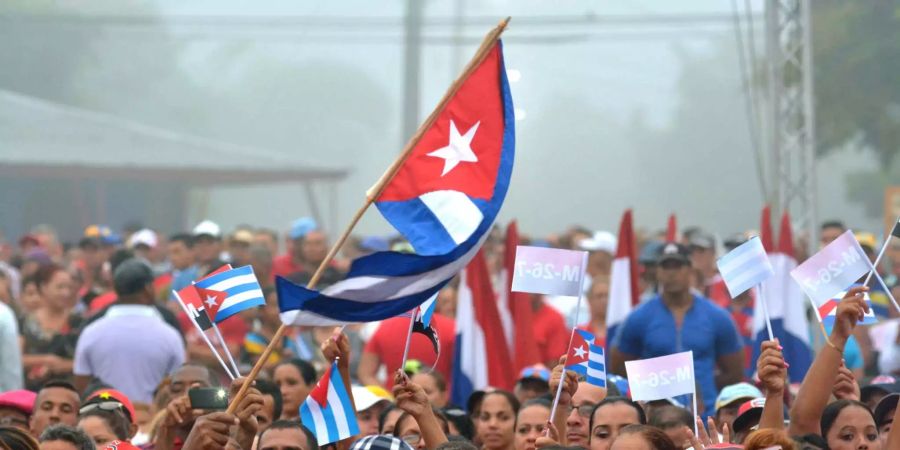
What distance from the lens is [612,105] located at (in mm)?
31875

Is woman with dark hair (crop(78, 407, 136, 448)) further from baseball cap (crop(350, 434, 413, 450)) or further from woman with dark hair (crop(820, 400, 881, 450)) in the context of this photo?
woman with dark hair (crop(820, 400, 881, 450))

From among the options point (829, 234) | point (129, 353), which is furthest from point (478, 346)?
point (829, 234)

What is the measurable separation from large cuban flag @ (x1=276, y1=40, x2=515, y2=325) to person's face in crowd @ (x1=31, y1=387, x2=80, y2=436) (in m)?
3.18

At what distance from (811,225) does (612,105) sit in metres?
16.0

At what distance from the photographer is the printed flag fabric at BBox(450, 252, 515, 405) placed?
498 inches

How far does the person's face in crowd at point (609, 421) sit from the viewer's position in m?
8.57

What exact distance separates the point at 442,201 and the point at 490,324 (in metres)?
5.46

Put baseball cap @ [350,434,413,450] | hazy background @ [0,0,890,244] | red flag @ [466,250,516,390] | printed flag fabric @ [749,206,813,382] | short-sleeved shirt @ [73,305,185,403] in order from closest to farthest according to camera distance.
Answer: baseball cap @ [350,434,413,450] → short-sleeved shirt @ [73,305,185,403] → red flag @ [466,250,516,390] → printed flag fabric @ [749,206,813,382] → hazy background @ [0,0,890,244]

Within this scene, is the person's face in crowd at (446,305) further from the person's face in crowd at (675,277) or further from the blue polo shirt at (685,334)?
the person's face in crowd at (675,277)

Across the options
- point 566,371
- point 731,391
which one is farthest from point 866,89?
point 566,371

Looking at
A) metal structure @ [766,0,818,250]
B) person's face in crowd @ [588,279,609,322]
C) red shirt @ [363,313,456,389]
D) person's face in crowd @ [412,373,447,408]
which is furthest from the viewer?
metal structure @ [766,0,818,250]

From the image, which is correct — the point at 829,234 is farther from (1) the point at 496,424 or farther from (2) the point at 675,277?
(1) the point at 496,424

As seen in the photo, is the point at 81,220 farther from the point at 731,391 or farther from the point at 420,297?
the point at 420,297

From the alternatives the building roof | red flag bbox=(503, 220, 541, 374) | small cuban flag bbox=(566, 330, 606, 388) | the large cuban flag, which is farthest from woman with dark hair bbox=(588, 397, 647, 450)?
the building roof
